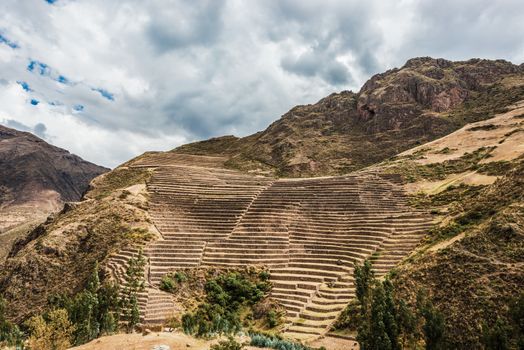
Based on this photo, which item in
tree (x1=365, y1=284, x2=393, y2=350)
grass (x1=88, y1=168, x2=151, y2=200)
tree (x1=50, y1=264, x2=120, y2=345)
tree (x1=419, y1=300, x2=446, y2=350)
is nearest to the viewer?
tree (x1=419, y1=300, x2=446, y2=350)

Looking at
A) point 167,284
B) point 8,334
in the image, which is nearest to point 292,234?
point 167,284

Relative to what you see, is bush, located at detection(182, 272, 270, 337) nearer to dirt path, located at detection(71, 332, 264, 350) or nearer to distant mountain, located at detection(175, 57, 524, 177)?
dirt path, located at detection(71, 332, 264, 350)

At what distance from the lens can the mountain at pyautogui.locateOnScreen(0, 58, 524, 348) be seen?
19.6 m

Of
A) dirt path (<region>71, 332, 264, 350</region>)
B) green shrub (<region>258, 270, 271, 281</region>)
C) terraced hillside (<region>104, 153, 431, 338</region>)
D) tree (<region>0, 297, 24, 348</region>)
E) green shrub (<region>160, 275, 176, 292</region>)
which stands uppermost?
terraced hillside (<region>104, 153, 431, 338</region>)

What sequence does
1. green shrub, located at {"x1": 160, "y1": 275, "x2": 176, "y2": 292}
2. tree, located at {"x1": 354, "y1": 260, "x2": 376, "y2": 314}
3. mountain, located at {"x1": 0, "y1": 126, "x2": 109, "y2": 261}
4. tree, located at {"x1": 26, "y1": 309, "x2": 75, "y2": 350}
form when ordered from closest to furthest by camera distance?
1. tree, located at {"x1": 26, "y1": 309, "x2": 75, "y2": 350}
2. tree, located at {"x1": 354, "y1": 260, "x2": 376, "y2": 314}
3. green shrub, located at {"x1": 160, "y1": 275, "x2": 176, "y2": 292}
4. mountain, located at {"x1": 0, "y1": 126, "x2": 109, "y2": 261}

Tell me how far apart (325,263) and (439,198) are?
13356 millimetres

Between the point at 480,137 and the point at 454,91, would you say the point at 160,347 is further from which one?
the point at 454,91

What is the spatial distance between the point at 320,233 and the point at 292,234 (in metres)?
2.54

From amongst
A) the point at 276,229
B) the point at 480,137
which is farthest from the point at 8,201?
the point at 480,137

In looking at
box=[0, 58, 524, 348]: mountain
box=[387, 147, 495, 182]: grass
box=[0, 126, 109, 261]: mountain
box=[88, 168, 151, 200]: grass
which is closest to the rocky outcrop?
box=[0, 126, 109, 261]: mountain

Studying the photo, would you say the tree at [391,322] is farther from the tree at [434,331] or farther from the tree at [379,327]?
the tree at [434,331]

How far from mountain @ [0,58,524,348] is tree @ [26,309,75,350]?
466 centimetres

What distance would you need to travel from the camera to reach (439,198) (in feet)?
110

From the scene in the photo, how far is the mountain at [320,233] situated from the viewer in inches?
772
